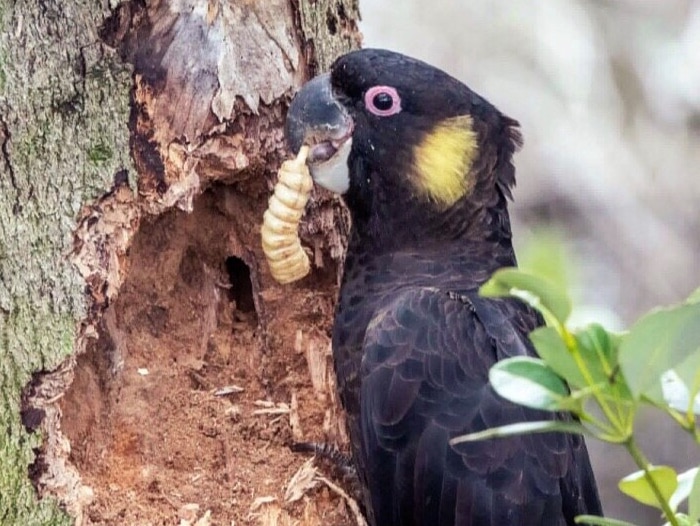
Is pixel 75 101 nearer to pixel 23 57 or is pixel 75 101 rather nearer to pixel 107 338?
pixel 23 57

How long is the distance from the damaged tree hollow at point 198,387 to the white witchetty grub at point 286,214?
231 mm

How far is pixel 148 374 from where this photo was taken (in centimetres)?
224

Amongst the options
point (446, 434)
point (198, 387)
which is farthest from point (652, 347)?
point (198, 387)

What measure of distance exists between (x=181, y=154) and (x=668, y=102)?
9.46 ft

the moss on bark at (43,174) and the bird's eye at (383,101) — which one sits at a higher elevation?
the bird's eye at (383,101)

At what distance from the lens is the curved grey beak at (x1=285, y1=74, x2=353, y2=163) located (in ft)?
6.84

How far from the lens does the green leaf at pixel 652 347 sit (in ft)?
2.63

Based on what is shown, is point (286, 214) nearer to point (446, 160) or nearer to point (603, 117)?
point (446, 160)

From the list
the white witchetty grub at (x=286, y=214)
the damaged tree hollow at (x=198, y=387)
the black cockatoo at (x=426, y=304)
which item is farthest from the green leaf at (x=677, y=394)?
the damaged tree hollow at (x=198, y=387)

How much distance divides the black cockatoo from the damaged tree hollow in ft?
0.58

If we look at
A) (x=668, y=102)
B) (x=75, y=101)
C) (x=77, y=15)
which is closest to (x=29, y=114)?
(x=75, y=101)

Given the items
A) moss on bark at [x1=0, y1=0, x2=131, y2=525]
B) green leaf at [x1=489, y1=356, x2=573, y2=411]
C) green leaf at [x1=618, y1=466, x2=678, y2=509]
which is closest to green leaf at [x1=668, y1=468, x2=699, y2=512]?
green leaf at [x1=618, y1=466, x2=678, y2=509]

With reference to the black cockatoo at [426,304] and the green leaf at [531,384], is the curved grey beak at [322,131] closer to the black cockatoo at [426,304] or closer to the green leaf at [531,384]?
the black cockatoo at [426,304]

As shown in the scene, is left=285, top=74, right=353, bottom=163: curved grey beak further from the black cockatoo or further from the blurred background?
the blurred background
